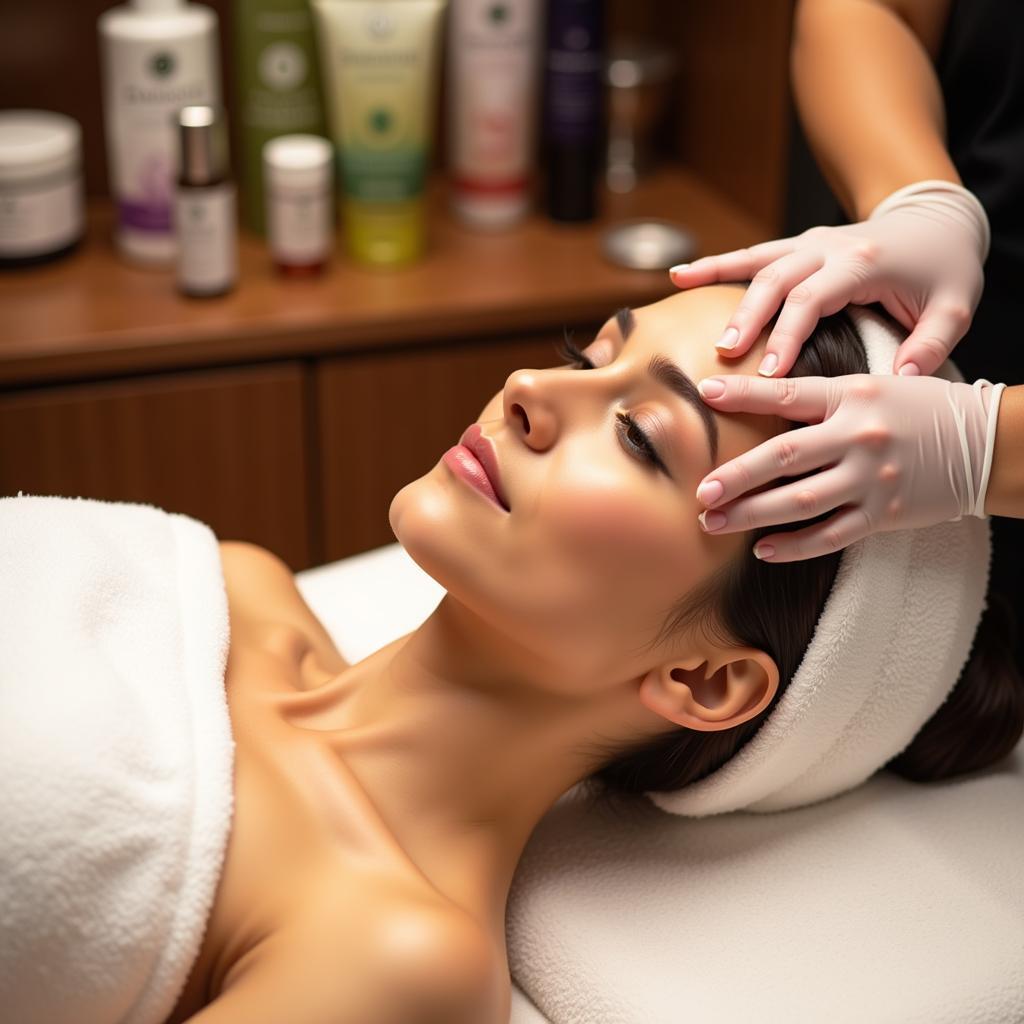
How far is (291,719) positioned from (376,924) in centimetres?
22

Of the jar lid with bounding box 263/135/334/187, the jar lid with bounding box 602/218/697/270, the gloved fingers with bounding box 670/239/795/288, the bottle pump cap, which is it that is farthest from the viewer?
the jar lid with bounding box 602/218/697/270

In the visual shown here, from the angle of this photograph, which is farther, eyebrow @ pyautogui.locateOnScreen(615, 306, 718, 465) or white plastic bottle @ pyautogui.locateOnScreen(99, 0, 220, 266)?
white plastic bottle @ pyautogui.locateOnScreen(99, 0, 220, 266)

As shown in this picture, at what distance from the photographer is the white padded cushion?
0.95 m

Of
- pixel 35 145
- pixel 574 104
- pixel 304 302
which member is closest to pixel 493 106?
pixel 574 104

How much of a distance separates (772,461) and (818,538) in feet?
0.20

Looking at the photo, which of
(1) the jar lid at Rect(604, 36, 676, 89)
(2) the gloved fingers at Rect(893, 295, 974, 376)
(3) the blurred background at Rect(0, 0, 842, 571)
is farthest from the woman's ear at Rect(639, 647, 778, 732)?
(1) the jar lid at Rect(604, 36, 676, 89)

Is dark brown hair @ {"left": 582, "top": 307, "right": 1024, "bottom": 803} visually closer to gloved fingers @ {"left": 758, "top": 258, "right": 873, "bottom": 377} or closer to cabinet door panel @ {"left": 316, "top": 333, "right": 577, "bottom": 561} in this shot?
gloved fingers @ {"left": 758, "top": 258, "right": 873, "bottom": 377}

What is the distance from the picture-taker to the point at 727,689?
39.2 inches

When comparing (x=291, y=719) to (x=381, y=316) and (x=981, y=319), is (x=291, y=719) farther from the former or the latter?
(x=381, y=316)

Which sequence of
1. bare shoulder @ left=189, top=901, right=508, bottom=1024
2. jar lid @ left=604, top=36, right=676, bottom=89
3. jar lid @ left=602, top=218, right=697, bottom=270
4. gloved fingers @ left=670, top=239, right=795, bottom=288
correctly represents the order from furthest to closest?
jar lid @ left=604, top=36, right=676, bottom=89
jar lid @ left=602, top=218, right=697, bottom=270
gloved fingers @ left=670, top=239, right=795, bottom=288
bare shoulder @ left=189, top=901, right=508, bottom=1024

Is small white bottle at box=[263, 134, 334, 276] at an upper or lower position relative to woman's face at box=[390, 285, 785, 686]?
lower

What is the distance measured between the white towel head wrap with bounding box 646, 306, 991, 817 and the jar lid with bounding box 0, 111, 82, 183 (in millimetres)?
1081

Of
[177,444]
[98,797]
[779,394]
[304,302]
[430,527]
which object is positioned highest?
[779,394]

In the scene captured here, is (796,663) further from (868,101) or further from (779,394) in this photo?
(868,101)
